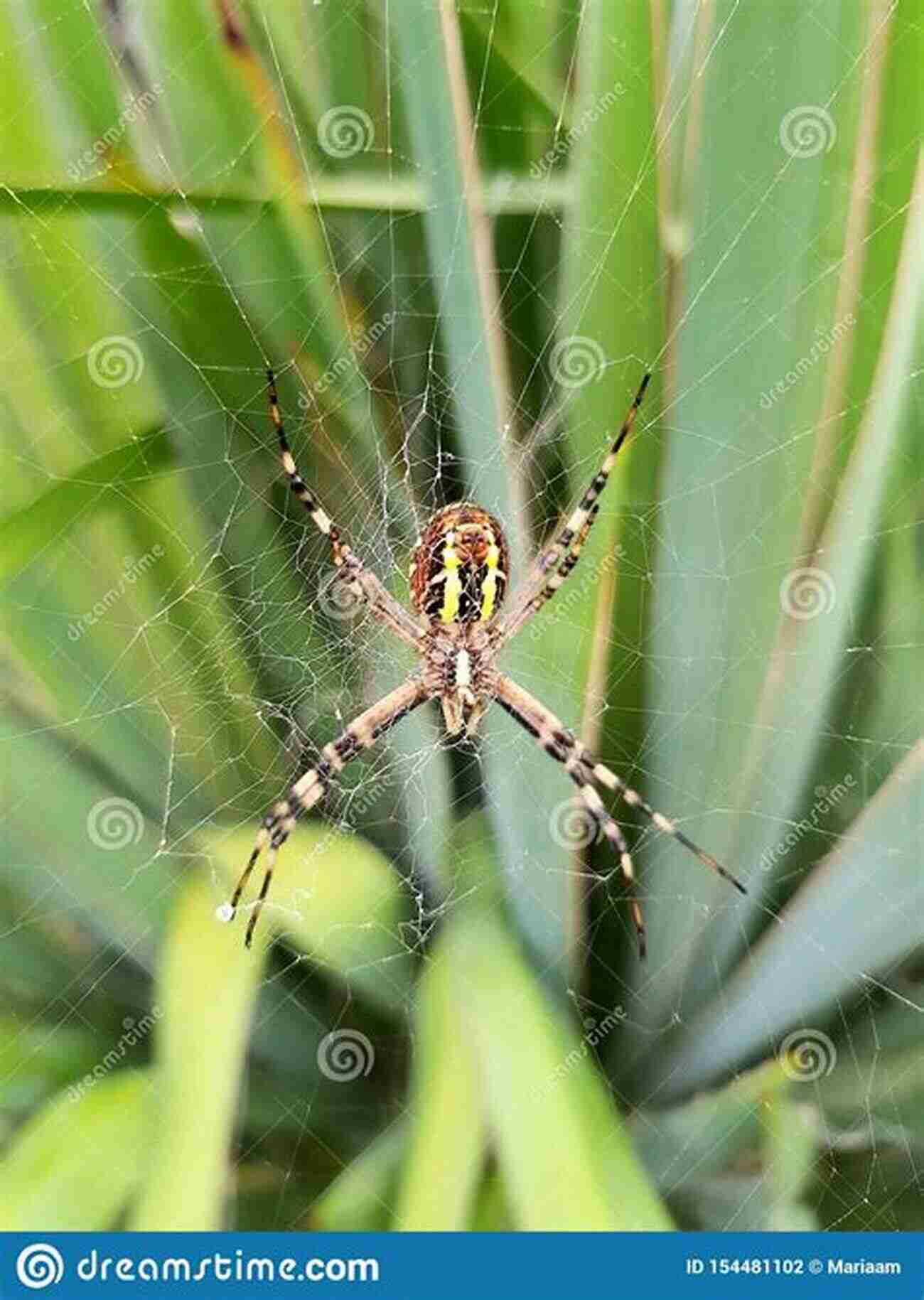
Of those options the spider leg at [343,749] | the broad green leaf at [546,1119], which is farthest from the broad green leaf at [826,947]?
the spider leg at [343,749]

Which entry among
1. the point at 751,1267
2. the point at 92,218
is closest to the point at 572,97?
the point at 92,218

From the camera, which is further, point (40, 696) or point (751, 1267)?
point (751, 1267)

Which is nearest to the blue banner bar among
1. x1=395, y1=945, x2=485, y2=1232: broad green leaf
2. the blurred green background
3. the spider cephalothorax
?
the blurred green background

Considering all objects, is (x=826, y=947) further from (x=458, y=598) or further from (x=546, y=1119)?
(x=458, y=598)

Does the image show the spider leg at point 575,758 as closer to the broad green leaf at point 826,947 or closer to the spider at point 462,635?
the spider at point 462,635

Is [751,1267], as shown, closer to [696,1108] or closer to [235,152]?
[696,1108]

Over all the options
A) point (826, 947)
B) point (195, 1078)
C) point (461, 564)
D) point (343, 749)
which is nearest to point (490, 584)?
point (461, 564)

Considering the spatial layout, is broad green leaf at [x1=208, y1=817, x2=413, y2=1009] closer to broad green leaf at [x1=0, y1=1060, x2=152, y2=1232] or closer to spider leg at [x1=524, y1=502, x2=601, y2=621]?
broad green leaf at [x1=0, y1=1060, x2=152, y2=1232]
